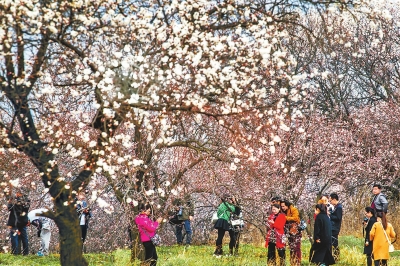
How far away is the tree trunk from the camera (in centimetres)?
969

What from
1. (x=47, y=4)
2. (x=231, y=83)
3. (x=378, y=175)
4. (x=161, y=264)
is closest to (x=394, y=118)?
(x=378, y=175)

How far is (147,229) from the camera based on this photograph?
11.8 meters

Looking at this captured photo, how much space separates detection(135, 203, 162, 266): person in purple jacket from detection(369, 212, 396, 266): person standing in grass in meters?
4.43

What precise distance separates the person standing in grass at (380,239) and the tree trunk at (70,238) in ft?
19.9

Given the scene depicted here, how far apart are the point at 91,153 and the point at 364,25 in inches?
879

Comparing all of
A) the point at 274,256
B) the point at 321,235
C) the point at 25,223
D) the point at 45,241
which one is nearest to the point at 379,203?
the point at 321,235

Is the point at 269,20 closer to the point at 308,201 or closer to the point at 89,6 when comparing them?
the point at 89,6

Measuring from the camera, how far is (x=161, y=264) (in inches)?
517

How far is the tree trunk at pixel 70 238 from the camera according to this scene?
31.8 feet

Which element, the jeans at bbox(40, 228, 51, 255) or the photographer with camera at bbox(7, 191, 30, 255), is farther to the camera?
the jeans at bbox(40, 228, 51, 255)

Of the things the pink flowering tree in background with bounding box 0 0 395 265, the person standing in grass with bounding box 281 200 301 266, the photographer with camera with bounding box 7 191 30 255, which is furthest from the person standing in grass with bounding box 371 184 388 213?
the photographer with camera with bounding box 7 191 30 255

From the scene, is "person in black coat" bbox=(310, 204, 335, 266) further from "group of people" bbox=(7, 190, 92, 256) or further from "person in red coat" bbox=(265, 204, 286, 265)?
"group of people" bbox=(7, 190, 92, 256)

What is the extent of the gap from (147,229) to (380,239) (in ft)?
15.5

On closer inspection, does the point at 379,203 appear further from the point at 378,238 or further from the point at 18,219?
the point at 18,219
